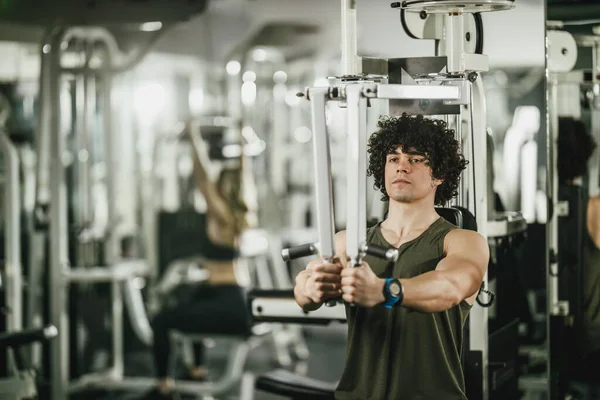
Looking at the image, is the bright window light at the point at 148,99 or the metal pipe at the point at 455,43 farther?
the bright window light at the point at 148,99

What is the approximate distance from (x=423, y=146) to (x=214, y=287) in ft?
11.3

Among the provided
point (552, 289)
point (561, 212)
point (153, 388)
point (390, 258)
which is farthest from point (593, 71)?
point (153, 388)

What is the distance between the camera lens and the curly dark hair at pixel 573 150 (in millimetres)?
2977

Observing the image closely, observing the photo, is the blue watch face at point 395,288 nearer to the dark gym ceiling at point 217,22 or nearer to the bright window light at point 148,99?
the dark gym ceiling at point 217,22

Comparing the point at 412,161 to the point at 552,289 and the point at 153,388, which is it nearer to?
the point at 552,289

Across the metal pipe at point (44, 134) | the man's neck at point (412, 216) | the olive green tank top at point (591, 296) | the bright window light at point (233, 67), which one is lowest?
the olive green tank top at point (591, 296)

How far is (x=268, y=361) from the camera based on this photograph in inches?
255

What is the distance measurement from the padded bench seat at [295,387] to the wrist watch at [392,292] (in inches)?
46.4

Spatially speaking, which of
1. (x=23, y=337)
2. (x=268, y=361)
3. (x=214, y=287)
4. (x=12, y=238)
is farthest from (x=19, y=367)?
(x=268, y=361)

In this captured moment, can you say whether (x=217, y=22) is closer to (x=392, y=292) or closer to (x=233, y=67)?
(x=233, y=67)

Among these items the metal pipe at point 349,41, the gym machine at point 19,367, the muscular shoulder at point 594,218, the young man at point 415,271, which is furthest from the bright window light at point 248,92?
the young man at point 415,271

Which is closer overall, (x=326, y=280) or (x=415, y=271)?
(x=326, y=280)

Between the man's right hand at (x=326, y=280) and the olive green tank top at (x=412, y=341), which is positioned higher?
the man's right hand at (x=326, y=280)

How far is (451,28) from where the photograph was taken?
2.01 meters
